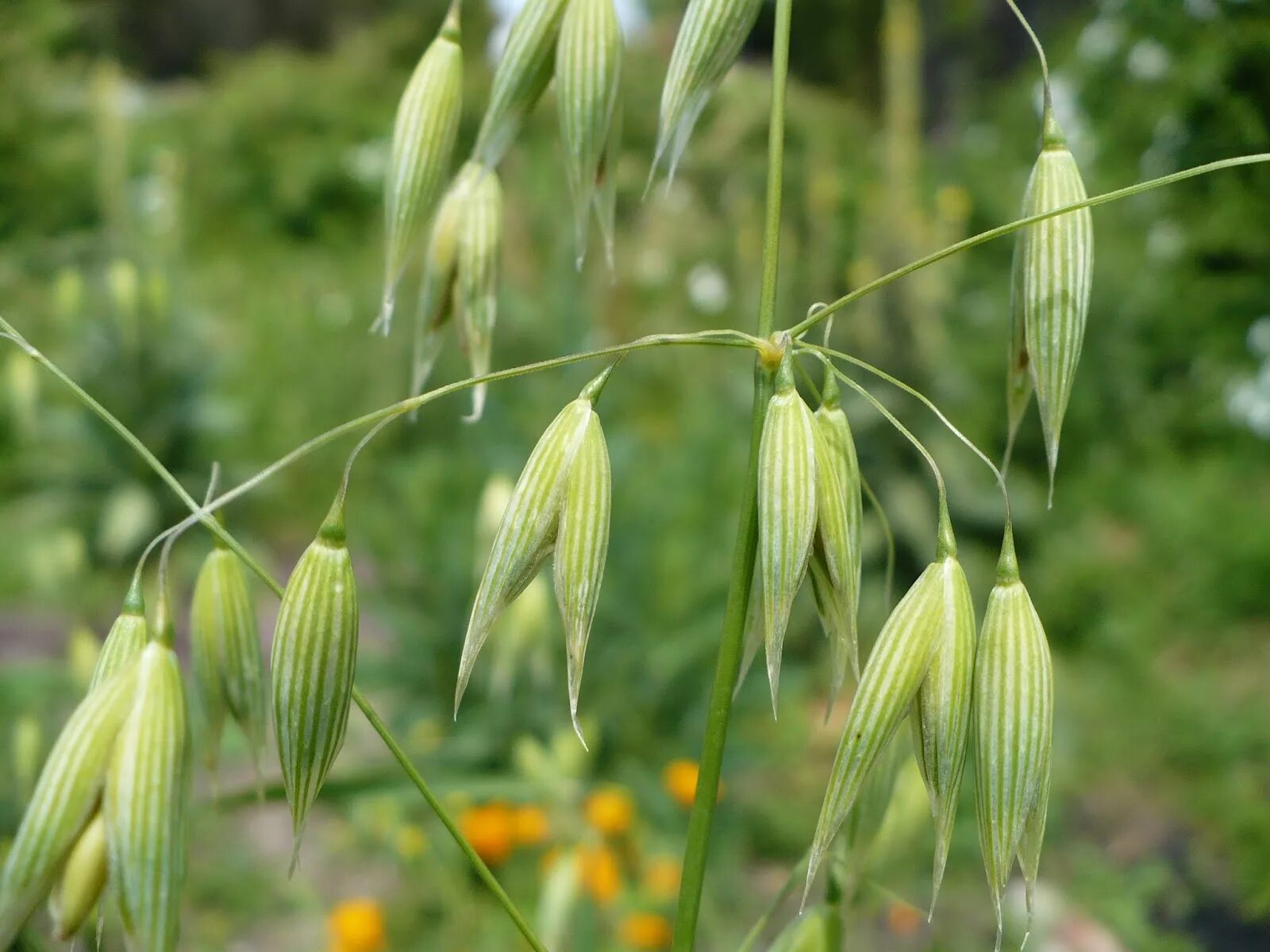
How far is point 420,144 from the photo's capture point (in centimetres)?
58

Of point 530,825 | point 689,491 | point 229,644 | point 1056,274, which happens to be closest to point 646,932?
point 530,825

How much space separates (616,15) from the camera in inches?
21.4

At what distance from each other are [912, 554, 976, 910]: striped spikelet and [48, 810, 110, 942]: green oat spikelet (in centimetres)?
30

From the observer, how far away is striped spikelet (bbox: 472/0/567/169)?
1.81 ft

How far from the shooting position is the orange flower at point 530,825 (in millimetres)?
1537

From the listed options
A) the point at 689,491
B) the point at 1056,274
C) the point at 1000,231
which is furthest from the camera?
the point at 689,491

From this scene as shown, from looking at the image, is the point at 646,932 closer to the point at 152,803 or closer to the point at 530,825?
the point at 530,825

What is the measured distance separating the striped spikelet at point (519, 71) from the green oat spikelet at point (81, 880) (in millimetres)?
349

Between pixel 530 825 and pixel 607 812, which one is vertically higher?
pixel 607 812

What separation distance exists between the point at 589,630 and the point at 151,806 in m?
0.17

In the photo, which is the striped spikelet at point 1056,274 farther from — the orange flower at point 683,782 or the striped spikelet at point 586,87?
the orange flower at point 683,782

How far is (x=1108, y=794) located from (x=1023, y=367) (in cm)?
190

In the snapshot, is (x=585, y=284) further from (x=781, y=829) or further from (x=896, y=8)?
(x=781, y=829)

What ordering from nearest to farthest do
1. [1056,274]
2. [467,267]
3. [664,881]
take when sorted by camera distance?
[1056,274] < [467,267] < [664,881]
